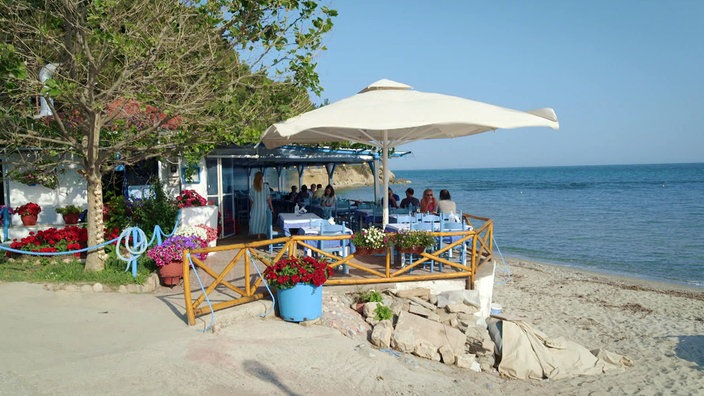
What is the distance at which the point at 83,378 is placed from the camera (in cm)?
449

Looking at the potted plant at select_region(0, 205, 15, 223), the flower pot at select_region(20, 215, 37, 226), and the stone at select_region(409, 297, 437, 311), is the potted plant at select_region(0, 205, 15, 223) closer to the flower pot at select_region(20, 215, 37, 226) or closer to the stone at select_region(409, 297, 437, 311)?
the flower pot at select_region(20, 215, 37, 226)

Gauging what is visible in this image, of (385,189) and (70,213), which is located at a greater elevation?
(385,189)

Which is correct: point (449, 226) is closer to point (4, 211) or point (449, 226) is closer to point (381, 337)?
point (381, 337)

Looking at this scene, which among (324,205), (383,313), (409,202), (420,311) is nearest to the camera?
(383,313)

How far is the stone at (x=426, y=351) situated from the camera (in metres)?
6.33

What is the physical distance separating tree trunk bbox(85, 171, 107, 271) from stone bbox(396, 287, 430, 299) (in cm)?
486

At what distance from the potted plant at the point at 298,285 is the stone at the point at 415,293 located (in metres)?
1.62

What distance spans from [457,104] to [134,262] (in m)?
5.59

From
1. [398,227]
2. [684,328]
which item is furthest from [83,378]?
[684,328]

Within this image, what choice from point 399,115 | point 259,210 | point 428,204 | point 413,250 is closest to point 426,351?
point 413,250

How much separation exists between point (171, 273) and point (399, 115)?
4214mm

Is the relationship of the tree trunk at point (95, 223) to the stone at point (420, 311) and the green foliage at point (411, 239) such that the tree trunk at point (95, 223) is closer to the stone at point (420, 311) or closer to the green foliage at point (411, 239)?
the green foliage at point (411, 239)

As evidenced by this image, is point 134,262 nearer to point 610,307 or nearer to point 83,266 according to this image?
point 83,266

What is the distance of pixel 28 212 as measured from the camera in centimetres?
1035
